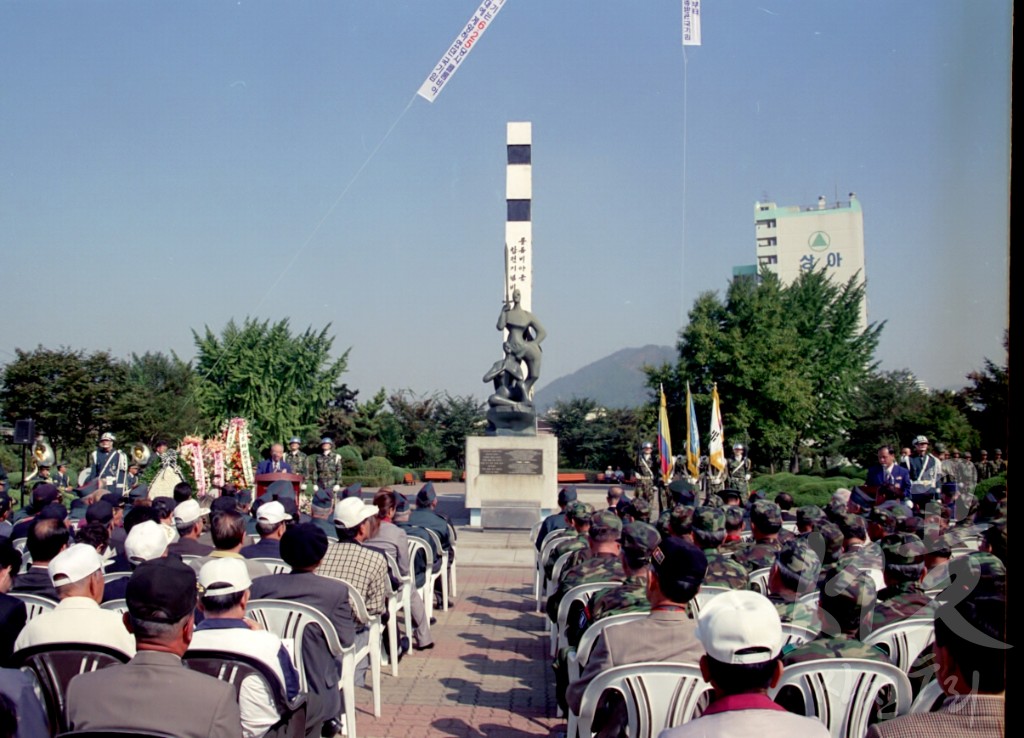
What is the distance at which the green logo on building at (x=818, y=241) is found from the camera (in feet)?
286

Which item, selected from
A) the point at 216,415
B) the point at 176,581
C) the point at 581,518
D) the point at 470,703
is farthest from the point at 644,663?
the point at 216,415

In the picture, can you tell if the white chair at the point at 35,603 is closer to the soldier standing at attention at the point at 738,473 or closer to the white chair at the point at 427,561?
the white chair at the point at 427,561

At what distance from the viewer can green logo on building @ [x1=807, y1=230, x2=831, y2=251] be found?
87312mm

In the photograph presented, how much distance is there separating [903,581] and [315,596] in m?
2.90

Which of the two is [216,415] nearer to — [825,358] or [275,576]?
[825,358]

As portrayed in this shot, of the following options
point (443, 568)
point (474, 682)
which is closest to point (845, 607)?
point (474, 682)

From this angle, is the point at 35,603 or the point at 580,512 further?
the point at 580,512

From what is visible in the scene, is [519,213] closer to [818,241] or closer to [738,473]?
[738,473]

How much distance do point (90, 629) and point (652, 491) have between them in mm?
18696

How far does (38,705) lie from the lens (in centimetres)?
306

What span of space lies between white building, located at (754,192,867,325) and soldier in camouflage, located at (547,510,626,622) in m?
83.4

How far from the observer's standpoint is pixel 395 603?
22.7ft

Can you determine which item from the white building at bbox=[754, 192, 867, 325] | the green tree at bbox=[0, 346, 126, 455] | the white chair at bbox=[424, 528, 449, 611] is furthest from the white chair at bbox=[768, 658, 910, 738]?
the white building at bbox=[754, 192, 867, 325]

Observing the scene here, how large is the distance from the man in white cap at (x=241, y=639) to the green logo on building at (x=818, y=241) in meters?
89.4
